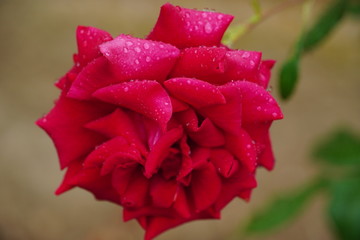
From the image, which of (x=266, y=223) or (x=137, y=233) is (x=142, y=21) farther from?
(x=266, y=223)

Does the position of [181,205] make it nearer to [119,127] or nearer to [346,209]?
[119,127]

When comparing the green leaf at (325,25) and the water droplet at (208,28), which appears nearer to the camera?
the water droplet at (208,28)

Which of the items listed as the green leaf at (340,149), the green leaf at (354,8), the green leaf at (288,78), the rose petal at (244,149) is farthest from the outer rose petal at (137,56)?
the green leaf at (340,149)

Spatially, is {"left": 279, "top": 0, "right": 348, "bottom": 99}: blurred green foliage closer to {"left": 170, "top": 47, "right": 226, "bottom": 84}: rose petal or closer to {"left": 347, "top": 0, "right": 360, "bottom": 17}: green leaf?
{"left": 347, "top": 0, "right": 360, "bottom": 17}: green leaf

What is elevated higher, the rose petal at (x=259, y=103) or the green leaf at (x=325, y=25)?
the rose petal at (x=259, y=103)

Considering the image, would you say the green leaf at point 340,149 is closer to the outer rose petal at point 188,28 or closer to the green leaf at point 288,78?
the green leaf at point 288,78

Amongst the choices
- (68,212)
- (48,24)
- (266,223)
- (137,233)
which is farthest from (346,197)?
(48,24)

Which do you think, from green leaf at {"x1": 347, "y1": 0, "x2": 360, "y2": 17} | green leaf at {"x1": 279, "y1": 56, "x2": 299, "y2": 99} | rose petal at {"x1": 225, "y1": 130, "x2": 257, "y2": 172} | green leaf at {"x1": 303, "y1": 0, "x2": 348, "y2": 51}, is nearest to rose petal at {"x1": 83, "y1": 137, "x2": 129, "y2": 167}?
rose petal at {"x1": 225, "y1": 130, "x2": 257, "y2": 172}

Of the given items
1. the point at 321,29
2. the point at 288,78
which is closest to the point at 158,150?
the point at 288,78
